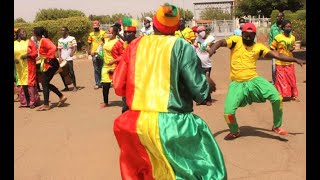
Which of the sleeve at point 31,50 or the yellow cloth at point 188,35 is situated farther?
the yellow cloth at point 188,35

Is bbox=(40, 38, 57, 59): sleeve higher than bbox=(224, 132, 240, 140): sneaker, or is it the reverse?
bbox=(40, 38, 57, 59): sleeve

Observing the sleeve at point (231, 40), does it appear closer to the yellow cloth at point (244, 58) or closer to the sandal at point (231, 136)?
the yellow cloth at point (244, 58)

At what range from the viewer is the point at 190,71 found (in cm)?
355

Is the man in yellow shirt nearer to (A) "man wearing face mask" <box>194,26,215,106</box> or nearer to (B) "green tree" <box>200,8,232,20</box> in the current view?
(A) "man wearing face mask" <box>194,26,215,106</box>

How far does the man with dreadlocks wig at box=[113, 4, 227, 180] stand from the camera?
3.48 meters

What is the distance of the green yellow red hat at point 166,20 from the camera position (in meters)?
3.82

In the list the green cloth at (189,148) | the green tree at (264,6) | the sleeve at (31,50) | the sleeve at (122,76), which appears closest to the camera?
the green cloth at (189,148)

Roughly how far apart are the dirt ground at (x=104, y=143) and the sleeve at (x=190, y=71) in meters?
2.06

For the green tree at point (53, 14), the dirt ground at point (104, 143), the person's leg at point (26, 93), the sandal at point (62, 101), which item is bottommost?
the dirt ground at point (104, 143)

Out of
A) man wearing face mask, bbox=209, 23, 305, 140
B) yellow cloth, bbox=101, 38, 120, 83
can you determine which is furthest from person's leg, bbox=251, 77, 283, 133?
yellow cloth, bbox=101, 38, 120, 83

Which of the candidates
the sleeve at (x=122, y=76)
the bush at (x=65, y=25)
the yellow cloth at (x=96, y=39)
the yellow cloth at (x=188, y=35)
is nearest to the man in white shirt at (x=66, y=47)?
the yellow cloth at (x=96, y=39)

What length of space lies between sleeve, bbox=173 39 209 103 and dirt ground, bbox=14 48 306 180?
81.2 inches

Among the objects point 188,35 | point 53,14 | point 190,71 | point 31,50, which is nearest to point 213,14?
point 53,14

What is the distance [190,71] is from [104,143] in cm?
375
